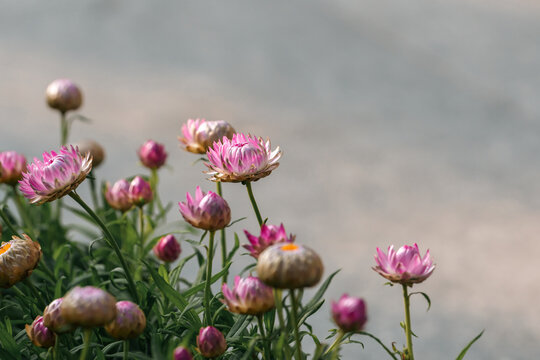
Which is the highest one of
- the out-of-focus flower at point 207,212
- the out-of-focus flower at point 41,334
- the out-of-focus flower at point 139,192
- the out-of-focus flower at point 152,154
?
the out-of-focus flower at point 152,154

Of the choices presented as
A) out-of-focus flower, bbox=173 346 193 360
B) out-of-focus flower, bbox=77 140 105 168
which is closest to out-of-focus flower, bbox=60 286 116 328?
out-of-focus flower, bbox=173 346 193 360

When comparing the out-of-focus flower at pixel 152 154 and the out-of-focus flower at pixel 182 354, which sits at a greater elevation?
the out-of-focus flower at pixel 152 154

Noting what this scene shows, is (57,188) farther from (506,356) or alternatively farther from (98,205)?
(506,356)

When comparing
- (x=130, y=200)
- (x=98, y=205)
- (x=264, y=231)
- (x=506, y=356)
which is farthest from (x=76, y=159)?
(x=506, y=356)

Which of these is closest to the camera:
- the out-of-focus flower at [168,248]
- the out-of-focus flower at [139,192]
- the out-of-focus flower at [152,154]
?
the out-of-focus flower at [168,248]

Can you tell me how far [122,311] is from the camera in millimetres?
1035

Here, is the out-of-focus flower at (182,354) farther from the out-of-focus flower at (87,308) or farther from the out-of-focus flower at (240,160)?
the out-of-focus flower at (240,160)

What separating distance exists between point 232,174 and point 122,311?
29 centimetres

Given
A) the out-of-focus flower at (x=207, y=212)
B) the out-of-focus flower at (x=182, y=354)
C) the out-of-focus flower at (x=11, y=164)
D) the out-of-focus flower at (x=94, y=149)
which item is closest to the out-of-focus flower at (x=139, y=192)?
the out-of-focus flower at (x=11, y=164)

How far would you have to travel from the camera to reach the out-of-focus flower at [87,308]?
0.90 metres

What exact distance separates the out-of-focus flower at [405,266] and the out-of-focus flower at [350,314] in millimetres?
190

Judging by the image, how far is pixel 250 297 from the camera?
1.03 meters

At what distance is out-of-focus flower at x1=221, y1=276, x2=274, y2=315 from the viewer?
103 centimetres

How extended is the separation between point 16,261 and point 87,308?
319mm
